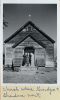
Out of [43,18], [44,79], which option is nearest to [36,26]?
[43,18]

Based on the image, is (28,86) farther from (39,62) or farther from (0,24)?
(0,24)

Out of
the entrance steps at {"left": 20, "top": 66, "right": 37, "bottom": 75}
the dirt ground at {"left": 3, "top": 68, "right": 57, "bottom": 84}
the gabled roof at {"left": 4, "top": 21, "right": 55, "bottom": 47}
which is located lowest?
the dirt ground at {"left": 3, "top": 68, "right": 57, "bottom": 84}

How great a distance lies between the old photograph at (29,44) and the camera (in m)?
0.59

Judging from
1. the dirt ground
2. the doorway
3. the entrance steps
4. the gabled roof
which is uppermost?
the gabled roof

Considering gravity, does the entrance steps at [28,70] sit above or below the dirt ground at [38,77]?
above

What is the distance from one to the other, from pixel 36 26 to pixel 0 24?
9 cm

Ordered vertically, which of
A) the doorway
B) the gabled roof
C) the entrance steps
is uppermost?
the gabled roof

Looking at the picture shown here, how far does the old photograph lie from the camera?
59 centimetres

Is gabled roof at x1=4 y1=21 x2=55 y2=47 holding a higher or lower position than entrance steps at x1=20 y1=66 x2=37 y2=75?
higher

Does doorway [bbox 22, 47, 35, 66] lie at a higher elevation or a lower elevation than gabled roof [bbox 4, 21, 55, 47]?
lower

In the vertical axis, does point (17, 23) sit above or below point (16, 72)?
above

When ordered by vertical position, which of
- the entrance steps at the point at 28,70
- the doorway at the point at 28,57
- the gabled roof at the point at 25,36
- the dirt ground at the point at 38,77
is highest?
the gabled roof at the point at 25,36

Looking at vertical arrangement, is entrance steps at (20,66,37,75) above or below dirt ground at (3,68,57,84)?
above

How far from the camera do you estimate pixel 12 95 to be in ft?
1.93
